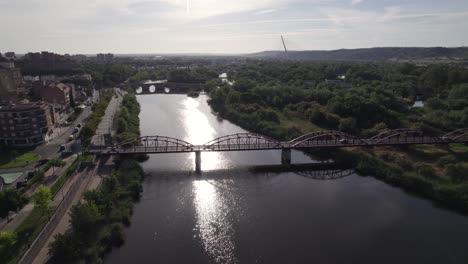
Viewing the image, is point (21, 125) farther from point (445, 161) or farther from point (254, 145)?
point (445, 161)

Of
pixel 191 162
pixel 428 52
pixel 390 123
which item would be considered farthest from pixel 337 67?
pixel 428 52

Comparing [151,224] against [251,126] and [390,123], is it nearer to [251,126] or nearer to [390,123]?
[251,126]

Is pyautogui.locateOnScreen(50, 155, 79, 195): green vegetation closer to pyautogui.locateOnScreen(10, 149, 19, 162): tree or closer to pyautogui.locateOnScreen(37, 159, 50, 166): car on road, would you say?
pyautogui.locateOnScreen(37, 159, 50, 166): car on road

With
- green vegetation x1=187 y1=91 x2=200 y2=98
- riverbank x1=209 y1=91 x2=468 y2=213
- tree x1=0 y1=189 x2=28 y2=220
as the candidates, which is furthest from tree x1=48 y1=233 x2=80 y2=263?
green vegetation x1=187 y1=91 x2=200 y2=98

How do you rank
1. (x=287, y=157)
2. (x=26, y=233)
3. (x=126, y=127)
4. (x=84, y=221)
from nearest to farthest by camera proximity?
(x=26, y=233) < (x=84, y=221) < (x=287, y=157) < (x=126, y=127)

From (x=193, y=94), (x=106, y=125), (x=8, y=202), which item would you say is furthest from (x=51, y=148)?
(x=193, y=94)

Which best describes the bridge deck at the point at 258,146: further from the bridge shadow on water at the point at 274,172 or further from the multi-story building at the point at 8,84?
the multi-story building at the point at 8,84
